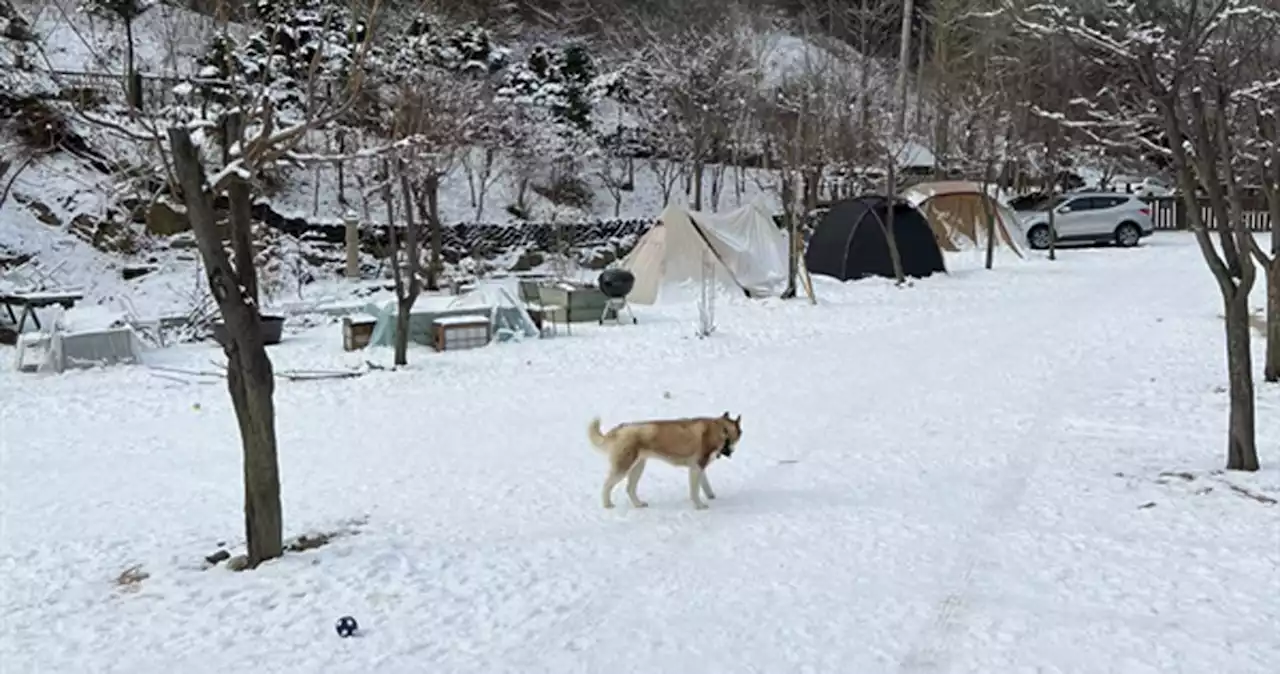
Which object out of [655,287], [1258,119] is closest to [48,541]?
[1258,119]

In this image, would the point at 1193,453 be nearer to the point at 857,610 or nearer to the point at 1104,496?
the point at 1104,496

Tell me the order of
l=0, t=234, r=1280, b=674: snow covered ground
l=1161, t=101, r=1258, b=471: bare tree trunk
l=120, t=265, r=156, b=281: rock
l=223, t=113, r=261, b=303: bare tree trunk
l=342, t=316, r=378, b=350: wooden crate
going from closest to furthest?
l=0, t=234, r=1280, b=674: snow covered ground, l=223, t=113, r=261, b=303: bare tree trunk, l=1161, t=101, r=1258, b=471: bare tree trunk, l=342, t=316, r=378, b=350: wooden crate, l=120, t=265, r=156, b=281: rock

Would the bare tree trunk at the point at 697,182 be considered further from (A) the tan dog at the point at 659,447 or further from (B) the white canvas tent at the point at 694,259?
(A) the tan dog at the point at 659,447

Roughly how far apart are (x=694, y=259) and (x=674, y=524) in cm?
1115

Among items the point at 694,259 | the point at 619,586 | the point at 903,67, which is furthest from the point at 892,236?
the point at 903,67

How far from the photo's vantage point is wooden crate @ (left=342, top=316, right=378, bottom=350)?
12.0 metres

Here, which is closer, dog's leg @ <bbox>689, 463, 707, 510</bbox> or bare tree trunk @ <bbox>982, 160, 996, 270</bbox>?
dog's leg @ <bbox>689, 463, 707, 510</bbox>

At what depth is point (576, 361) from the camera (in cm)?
1119

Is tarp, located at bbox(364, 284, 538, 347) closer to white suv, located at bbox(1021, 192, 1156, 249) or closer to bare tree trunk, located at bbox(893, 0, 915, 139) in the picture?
white suv, located at bbox(1021, 192, 1156, 249)

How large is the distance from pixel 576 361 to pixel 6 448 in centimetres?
542

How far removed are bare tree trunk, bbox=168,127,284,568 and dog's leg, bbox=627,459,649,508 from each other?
71.5 inches

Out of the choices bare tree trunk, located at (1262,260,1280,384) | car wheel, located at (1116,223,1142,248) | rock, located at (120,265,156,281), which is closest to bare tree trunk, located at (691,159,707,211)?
car wheel, located at (1116,223,1142,248)

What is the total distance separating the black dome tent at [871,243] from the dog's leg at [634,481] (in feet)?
42.6

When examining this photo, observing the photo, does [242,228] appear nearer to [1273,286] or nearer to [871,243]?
[1273,286]
